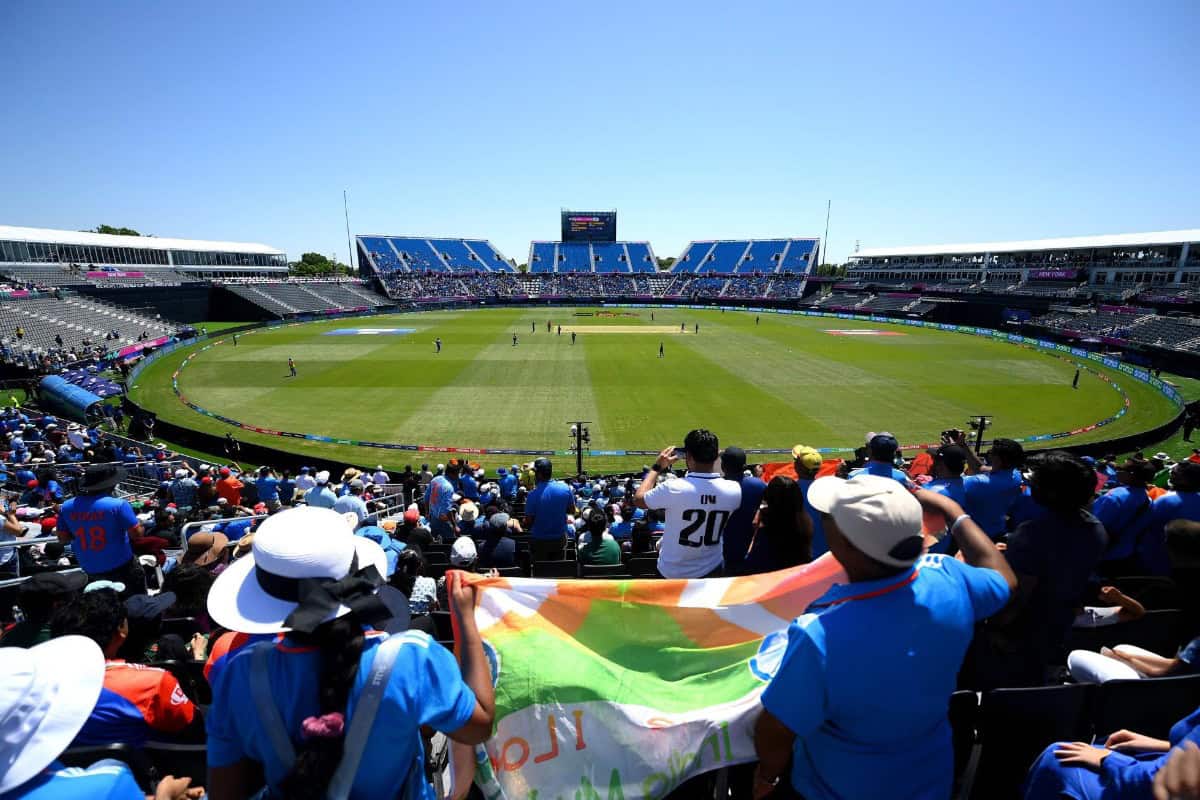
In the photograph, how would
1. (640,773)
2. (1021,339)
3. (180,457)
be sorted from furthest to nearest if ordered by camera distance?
(1021,339), (180,457), (640,773)

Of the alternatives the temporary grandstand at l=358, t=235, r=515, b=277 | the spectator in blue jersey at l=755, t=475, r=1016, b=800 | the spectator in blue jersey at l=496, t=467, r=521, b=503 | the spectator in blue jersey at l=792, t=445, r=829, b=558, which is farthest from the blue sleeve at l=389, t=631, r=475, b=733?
the temporary grandstand at l=358, t=235, r=515, b=277

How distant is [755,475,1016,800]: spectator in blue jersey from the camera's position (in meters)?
2.09

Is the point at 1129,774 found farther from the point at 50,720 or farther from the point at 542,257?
the point at 542,257

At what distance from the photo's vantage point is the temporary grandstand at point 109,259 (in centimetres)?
5297

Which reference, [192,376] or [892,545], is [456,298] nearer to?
[192,376]

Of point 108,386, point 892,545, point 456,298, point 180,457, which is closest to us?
point 892,545

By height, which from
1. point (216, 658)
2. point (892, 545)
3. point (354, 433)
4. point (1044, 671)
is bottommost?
point (354, 433)

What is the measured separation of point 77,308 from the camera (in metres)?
45.6

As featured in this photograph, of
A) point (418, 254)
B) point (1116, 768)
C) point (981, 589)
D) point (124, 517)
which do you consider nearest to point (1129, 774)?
point (1116, 768)

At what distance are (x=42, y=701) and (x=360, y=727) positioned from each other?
97 centimetres

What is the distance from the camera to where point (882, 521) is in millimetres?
2113

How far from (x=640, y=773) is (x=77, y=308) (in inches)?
2423

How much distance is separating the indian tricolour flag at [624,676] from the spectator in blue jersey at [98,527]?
17.0 ft

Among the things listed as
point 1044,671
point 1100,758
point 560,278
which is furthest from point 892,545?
point 560,278
